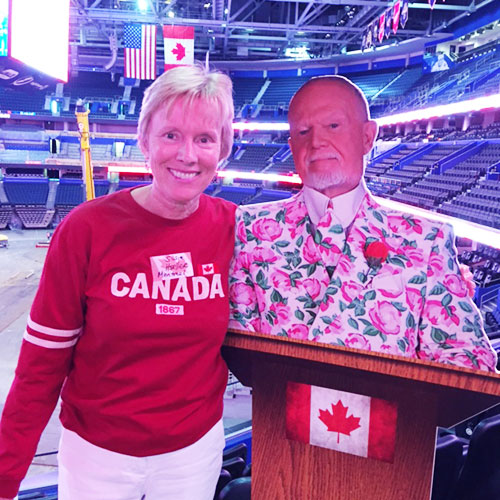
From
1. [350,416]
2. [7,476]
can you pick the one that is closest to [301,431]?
[350,416]

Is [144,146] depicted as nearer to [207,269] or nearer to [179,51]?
[207,269]

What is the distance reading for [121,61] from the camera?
89.8ft

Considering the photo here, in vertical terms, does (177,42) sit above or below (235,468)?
above

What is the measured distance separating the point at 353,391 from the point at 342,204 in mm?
633

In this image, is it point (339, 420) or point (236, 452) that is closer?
point (339, 420)

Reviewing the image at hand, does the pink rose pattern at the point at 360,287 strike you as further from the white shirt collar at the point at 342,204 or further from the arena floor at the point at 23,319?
the arena floor at the point at 23,319

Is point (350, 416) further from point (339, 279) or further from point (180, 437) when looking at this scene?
point (180, 437)

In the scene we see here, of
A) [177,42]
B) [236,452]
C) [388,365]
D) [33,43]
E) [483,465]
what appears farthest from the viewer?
[177,42]

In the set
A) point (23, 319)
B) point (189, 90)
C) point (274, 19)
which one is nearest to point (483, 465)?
point (189, 90)

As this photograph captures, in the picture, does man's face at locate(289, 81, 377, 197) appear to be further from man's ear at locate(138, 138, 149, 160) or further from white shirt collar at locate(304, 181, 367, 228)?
man's ear at locate(138, 138, 149, 160)

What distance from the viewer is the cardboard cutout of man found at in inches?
51.1

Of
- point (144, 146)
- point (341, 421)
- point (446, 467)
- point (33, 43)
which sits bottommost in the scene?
point (446, 467)

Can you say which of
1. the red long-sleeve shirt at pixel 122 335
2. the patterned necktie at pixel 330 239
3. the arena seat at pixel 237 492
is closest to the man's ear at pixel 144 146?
the red long-sleeve shirt at pixel 122 335

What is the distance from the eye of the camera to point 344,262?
1.37 m
